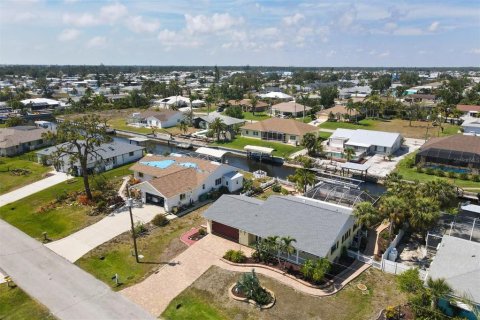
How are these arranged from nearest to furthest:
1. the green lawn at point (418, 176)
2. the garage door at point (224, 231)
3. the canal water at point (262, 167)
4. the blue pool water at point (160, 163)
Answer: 1. the garage door at point (224, 231)
2. the blue pool water at point (160, 163)
3. the green lawn at point (418, 176)
4. the canal water at point (262, 167)

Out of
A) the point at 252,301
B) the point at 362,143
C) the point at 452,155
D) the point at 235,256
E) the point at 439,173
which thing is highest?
the point at 452,155

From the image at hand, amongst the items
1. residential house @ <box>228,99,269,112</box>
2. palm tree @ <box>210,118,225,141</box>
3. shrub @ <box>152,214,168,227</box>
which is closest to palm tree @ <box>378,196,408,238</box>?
shrub @ <box>152,214,168,227</box>

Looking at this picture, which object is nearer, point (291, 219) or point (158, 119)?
point (291, 219)

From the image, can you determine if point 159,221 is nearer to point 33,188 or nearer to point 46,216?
point 46,216

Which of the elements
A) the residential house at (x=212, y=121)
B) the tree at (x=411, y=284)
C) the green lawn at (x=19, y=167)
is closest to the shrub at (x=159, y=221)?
the tree at (x=411, y=284)

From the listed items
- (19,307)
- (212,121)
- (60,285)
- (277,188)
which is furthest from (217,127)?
(19,307)

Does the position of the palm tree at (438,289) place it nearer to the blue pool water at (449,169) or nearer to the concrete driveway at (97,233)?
the concrete driveway at (97,233)
